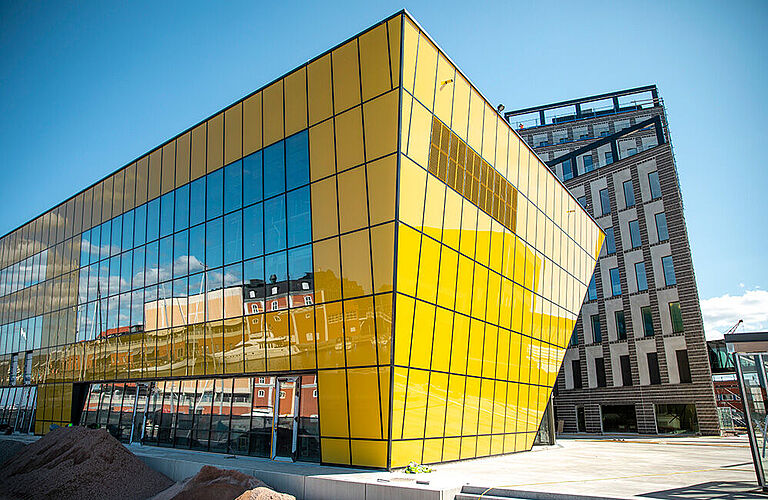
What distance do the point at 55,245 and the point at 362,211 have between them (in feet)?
101

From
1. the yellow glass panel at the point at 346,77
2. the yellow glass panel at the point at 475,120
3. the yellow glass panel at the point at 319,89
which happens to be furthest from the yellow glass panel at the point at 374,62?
the yellow glass panel at the point at 475,120

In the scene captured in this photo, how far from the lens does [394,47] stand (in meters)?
17.8

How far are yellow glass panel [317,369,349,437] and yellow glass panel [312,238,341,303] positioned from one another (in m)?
2.82

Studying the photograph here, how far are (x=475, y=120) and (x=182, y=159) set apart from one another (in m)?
15.9

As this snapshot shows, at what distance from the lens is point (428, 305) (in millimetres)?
18688

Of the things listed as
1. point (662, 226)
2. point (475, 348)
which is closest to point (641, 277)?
point (662, 226)

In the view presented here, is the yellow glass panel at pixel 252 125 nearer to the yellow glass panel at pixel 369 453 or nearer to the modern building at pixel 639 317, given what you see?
the yellow glass panel at pixel 369 453

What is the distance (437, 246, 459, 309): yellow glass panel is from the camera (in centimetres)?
1947

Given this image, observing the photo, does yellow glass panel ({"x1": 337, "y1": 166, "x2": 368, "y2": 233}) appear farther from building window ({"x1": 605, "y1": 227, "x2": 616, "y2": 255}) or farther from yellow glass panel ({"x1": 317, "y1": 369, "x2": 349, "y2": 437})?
building window ({"x1": 605, "y1": 227, "x2": 616, "y2": 255})

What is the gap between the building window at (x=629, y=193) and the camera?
166 feet

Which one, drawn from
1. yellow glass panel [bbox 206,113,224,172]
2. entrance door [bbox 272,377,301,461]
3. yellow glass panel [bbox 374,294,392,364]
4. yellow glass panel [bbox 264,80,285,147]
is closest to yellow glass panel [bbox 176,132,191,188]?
yellow glass panel [bbox 206,113,224,172]

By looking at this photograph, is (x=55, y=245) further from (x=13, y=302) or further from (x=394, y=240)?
(x=394, y=240)

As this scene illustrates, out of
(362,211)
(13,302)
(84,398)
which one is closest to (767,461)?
(362,211)

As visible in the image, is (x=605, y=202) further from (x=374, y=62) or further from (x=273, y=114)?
(x=374, y=62)
